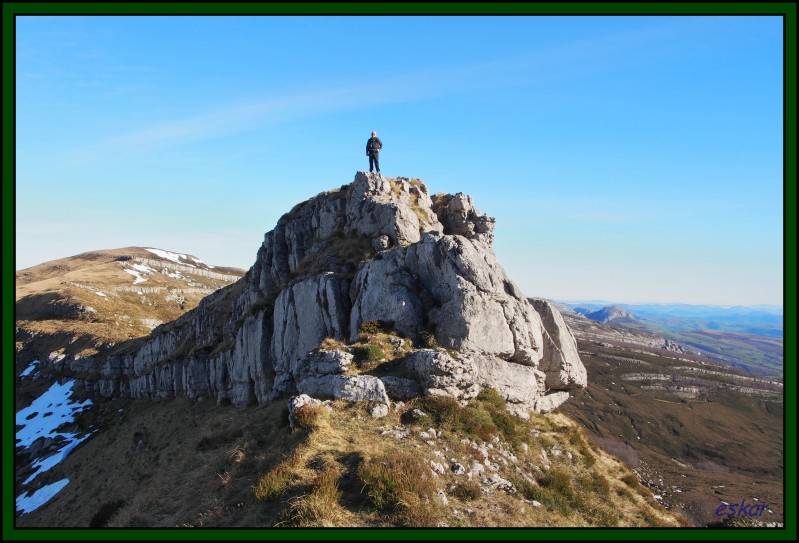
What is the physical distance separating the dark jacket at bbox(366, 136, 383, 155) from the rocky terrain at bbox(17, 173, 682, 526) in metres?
2.35

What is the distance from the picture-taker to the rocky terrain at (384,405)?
15.0 metres

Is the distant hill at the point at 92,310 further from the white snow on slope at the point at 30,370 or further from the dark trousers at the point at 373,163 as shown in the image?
the dark trousers at the point at 373,163

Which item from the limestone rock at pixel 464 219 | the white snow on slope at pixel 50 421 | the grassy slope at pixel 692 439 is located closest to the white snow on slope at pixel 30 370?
the white snow on slope at pixel 50 421

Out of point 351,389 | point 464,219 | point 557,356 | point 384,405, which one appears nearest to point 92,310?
point 464,219

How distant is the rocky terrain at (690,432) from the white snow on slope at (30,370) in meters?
132

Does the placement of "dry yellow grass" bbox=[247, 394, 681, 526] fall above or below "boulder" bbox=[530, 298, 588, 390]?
below

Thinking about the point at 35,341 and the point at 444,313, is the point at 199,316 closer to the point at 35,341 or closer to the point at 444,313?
the point at 444,313

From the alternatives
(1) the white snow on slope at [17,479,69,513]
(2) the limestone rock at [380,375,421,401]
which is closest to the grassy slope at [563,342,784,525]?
(2) the limestone rock at [380,375,421,401]

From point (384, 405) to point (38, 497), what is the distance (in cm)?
5695

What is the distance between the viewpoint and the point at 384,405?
65.7 feet

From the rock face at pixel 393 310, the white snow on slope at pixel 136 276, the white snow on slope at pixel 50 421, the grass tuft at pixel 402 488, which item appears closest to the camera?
the grass tuft at pixel 402 488

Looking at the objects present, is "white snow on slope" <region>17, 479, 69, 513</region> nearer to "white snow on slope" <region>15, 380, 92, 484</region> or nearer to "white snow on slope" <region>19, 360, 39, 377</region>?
"white snow on slope" <region>15, 380, 92, 484</region>

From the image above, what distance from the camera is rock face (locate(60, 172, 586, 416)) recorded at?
880 inches
